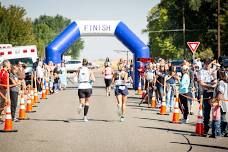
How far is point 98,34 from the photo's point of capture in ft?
137

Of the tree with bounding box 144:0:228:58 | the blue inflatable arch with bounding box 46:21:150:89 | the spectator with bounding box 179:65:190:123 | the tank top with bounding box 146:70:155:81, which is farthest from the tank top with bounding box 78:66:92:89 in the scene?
the tree with bounding box 144:0:228:58

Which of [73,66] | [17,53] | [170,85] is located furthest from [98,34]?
[73,66]

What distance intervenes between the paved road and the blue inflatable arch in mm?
17732

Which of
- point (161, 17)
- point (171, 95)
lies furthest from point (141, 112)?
point (161, 17)

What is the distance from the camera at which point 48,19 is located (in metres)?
194

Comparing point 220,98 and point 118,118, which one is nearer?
point 220,98

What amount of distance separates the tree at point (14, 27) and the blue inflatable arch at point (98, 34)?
3497 centimetres

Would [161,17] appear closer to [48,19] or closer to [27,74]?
[27,74]

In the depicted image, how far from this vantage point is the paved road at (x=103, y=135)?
12.8 m

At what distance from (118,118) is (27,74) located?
2265 cm

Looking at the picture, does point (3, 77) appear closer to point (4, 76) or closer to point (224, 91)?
point (4, 76)

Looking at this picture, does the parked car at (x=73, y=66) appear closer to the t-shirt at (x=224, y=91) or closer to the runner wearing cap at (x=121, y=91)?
the runner wearing cap at (x=121, y=91)

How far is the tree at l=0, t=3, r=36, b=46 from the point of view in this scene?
3022 inches

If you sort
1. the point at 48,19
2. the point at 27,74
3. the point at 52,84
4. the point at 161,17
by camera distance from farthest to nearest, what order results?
the point at 48,19 → the point at 161,17 → the point at 27,74 → the point at 52,84
